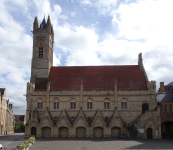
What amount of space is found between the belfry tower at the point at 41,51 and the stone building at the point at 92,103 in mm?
244

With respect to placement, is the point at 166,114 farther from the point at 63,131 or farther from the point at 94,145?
the point at 63,131

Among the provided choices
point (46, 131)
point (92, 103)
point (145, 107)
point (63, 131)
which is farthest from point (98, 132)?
point (145, 107)

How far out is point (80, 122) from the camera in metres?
41.8

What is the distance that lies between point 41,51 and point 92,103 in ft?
62.2

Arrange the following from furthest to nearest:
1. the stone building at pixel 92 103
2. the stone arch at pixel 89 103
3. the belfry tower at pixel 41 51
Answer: the belfry tower at pixel 41 51 < the stone arch at pixel 89 103 < the stone building at pixel 92 103

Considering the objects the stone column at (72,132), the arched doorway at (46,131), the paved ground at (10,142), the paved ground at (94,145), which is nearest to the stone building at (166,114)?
the paved ground at (94,145)

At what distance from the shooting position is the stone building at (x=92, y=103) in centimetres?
4134

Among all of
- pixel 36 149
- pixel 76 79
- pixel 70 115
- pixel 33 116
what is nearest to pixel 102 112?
pixel 70 115

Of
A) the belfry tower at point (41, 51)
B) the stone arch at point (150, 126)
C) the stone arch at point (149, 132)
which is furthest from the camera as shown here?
the belfry tower at point (41, 51)

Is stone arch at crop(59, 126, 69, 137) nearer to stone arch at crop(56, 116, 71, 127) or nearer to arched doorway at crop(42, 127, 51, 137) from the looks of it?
stone arch at crop(56, 116, 71, 127)

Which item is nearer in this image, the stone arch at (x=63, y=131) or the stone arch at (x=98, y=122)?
the stone arch at (x=98, y=122)

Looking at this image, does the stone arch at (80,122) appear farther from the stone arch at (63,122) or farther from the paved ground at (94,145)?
the paved ground at (94,145)

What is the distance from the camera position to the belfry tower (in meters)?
49.9

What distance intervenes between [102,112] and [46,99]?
1240 centimetres
